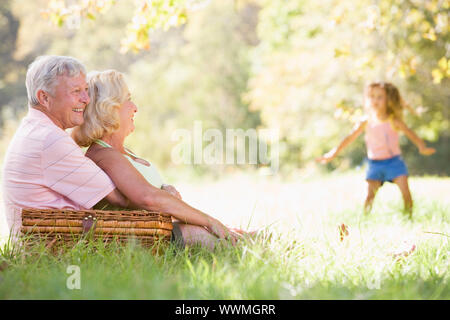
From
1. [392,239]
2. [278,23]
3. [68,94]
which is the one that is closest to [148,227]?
[68,94]

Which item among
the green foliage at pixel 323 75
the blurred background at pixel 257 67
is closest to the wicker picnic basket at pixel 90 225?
the blurred background at pixel 257 67

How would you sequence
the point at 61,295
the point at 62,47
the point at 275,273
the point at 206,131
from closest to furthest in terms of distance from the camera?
the point at 61,295 → the point at 275,273 → the point at 206,131 → the point at 62,47

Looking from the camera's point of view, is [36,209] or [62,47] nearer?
[36,209]

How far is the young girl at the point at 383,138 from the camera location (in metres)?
5.59

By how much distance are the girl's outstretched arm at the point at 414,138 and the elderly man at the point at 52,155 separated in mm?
3416

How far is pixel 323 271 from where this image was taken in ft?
9.46

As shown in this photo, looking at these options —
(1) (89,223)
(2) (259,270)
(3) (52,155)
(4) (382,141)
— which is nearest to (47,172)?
(3) (52,155)

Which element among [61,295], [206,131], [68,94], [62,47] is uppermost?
[62,47]

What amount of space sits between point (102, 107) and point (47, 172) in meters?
0.52

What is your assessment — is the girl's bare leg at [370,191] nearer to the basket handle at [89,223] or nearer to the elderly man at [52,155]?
the elderly man at [52,155]

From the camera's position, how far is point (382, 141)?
19.1 ft

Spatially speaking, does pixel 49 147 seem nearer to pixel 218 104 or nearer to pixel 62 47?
pixel 218 104

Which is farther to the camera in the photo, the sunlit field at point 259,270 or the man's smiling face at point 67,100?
the man's smiling face at point 67,100

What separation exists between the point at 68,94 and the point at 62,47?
23.9 metres
